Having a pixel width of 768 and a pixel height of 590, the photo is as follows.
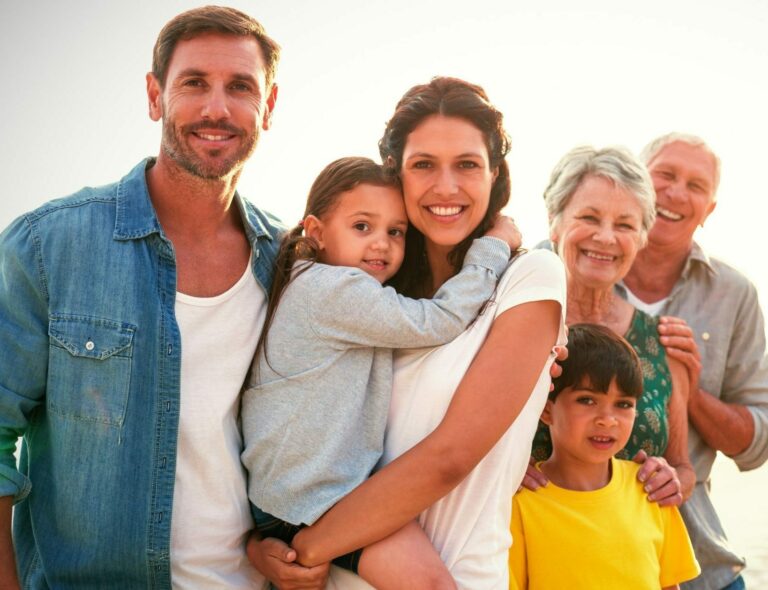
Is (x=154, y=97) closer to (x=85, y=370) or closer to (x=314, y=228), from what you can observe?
(x=314, y=228)

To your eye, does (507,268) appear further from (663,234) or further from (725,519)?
(725,519)

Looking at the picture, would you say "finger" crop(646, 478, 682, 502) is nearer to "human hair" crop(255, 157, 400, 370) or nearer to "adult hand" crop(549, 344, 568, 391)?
"adult hand" crop(549, 344, 568, 391)

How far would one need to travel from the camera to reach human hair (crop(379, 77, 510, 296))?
2994 mm

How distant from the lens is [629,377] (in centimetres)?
317

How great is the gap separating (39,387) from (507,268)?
1.61m

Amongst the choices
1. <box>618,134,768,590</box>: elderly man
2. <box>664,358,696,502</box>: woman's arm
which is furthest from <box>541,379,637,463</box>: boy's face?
<box>618,134,768,590</box>: elderly man

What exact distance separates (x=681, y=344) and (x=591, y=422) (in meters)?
0.60

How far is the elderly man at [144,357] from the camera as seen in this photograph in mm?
2654

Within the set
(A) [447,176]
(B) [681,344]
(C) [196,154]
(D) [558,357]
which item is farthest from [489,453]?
(C) [196,154]

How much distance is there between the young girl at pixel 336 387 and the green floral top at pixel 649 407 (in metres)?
0.94

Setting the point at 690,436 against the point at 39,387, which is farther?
the point at 690,436

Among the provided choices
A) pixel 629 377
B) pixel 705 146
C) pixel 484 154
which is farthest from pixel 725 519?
pixel 484 154

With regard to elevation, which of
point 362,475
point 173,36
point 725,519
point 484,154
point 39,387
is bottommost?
point 725,519

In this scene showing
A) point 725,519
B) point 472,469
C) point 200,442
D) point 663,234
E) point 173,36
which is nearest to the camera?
point 472,469
